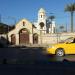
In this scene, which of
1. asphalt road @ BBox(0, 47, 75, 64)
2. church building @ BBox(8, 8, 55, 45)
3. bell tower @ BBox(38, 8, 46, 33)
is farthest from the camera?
bell tower @ BBox(38, 8, 46, 33)

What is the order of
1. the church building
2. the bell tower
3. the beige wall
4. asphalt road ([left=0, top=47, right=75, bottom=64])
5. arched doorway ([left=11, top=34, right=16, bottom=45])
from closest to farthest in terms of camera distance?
asphalt road ([left=0, top=47, right=75, bottom=64]), the beige wall, the church building, arched doorway ([left=11, top=34, right=16, bottom=45]), the bell tower

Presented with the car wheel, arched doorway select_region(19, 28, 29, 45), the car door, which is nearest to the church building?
arched doorway select_region(19, 28, 29, 45)

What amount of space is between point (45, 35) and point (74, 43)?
36114 millimetres

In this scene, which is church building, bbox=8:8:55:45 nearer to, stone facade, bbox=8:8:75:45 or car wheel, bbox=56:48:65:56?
stone facade, bbox=8:8:75:45

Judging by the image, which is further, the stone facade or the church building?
the church building

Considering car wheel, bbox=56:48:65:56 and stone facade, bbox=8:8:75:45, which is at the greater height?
stone facade, bbox=8:8:75:45

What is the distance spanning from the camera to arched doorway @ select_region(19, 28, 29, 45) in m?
62.4

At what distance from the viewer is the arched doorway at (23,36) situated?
6238 centimetres

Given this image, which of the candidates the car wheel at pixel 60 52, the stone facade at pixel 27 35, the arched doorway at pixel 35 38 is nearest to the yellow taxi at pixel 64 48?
the car wheel at pixel 60 52

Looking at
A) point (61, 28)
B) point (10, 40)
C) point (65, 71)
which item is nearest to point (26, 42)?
point (10, 40)

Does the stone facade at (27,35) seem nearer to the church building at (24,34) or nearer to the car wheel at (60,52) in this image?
the church building at (24,34)

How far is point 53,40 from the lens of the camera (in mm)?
59844

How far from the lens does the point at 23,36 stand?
6269cm

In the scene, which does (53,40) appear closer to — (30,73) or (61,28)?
(61,28)
